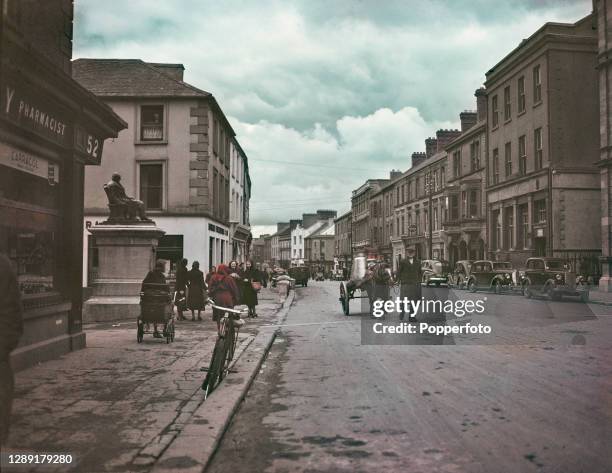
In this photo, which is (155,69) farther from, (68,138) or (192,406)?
(192,406)

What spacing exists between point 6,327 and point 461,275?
33.0m

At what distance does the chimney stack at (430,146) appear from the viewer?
60.7 m

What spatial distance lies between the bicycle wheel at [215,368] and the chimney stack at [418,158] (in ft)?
191

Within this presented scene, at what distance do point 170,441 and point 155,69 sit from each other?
27.5 m

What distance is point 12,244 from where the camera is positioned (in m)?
8.19

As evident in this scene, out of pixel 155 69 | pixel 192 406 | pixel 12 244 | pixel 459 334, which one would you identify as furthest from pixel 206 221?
pixel 192 406

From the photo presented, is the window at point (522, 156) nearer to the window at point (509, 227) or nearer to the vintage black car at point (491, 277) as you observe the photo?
the window at point (509, 227)

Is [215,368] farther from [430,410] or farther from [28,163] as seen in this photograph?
[28,163]

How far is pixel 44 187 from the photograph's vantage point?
29.8ft

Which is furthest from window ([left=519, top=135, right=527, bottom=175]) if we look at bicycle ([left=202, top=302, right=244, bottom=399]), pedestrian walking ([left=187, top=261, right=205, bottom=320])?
bicycle ([left=202, top=302, right=244, bottom=399])

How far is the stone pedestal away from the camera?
1537 cm

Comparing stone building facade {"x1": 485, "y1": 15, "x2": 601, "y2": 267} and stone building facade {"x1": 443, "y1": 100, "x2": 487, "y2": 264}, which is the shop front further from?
stone building facade {"x1": 443, "y1": 100, "x2": 487, "y2": 264}

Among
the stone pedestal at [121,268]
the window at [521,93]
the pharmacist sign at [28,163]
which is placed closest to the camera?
the pharmacist sign at [28,163]

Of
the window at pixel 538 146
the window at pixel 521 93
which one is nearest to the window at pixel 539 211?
the window at pixel 538 146
